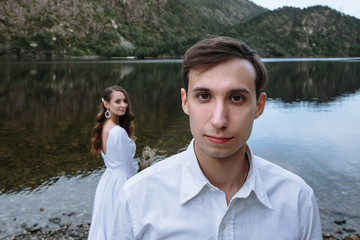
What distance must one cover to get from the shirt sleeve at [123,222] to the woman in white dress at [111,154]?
2.87 metres

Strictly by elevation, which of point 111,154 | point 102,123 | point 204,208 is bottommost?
point 111,154

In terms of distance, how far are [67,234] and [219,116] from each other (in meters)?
6.32

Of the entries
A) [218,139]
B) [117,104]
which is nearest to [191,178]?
[218,139]

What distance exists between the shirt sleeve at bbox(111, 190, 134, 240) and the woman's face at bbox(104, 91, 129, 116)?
13.8 ft

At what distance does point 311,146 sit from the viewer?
15242 mm

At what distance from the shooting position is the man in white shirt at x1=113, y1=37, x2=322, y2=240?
2.00m

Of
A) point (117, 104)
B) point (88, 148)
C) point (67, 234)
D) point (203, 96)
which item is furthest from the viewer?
point (88, 148)

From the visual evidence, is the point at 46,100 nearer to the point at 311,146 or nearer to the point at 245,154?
the point at 311,146

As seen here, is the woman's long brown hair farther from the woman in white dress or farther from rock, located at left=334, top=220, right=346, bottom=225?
rock, located at left=334, top=220, right=346, bottom=225

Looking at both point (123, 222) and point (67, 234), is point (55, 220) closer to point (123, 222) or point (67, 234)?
point (67, 234)

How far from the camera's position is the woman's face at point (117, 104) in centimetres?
616

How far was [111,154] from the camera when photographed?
5656mm

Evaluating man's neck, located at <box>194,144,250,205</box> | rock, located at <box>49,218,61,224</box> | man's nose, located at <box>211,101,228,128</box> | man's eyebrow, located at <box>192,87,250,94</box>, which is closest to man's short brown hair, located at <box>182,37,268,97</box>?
man's eyebrow, located at <box>192,87,250,94</box>

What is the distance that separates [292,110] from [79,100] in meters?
19.9
